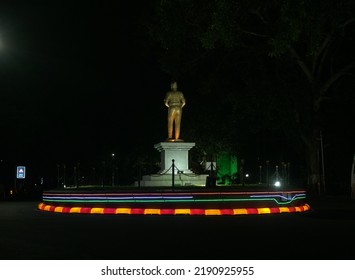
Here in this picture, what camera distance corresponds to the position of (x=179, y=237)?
14695 millimetres

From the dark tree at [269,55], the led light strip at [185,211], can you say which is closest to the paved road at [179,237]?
the led light strip at [185,211]

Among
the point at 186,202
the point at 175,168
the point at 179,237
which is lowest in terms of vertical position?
the point at 179,237

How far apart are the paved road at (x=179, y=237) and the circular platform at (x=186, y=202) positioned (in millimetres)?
1626

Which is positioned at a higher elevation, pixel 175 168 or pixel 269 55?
pixel 269 55

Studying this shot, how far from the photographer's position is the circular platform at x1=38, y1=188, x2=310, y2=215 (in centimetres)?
2292

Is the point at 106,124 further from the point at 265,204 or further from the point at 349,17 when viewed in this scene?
the point at 265,204

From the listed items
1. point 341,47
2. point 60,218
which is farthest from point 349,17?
point 60,218

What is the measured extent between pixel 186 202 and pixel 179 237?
8.23 m

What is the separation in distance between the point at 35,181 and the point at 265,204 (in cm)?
4662

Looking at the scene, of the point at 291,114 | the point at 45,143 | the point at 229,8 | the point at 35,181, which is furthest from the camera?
the point at 35,181

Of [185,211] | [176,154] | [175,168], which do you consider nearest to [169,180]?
[175,168]

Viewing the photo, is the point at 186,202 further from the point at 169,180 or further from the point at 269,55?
the point at 269,55

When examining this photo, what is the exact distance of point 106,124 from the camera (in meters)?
65.5

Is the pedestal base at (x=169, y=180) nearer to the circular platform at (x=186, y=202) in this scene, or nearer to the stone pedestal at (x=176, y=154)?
the stone pedestal at (x=176, y=154)
